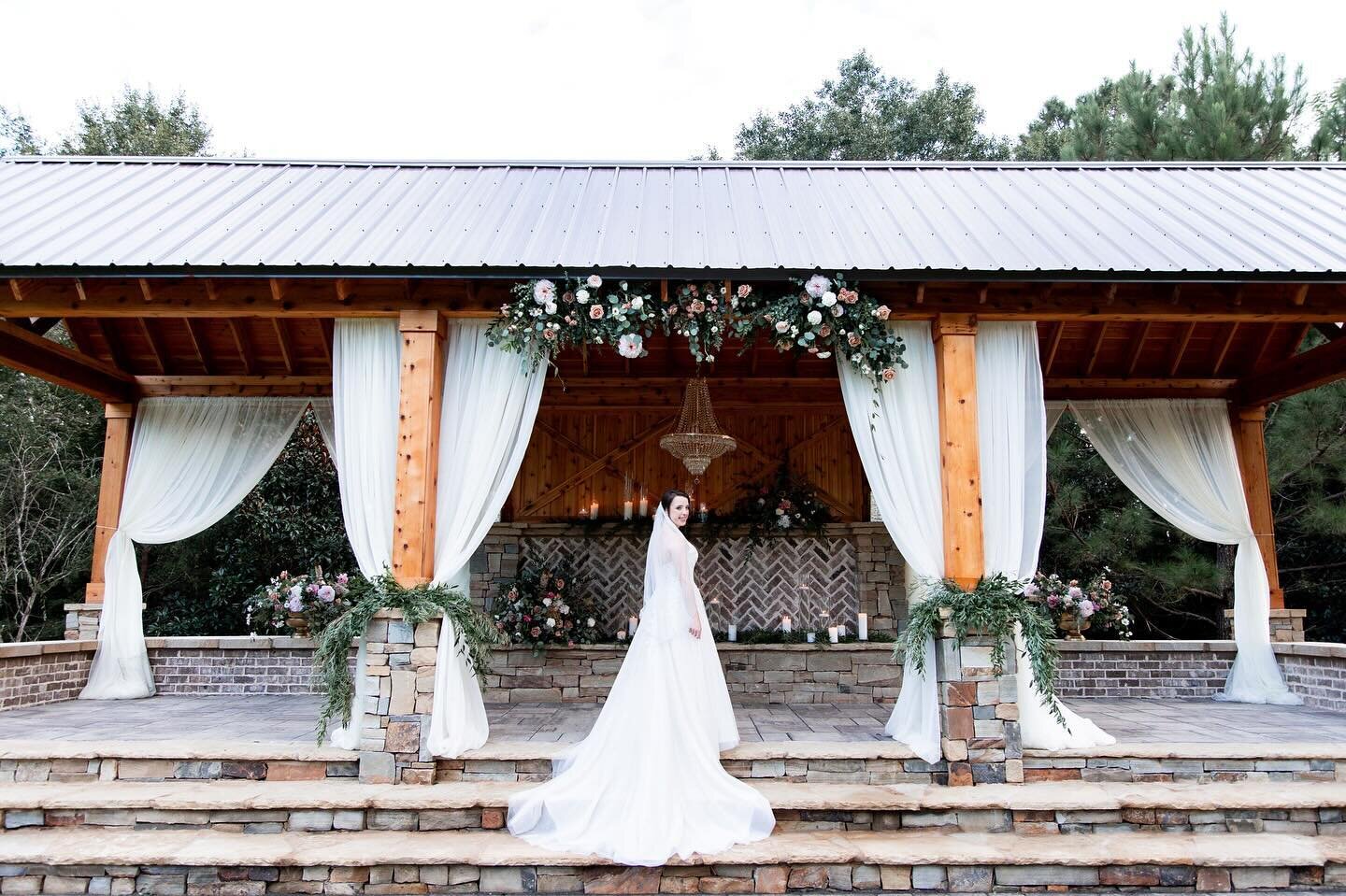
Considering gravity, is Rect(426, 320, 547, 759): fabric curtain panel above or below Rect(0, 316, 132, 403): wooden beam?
below

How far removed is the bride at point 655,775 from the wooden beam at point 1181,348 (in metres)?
5.44

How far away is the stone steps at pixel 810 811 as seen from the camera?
15.3 feet

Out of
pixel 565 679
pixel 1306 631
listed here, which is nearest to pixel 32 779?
pixel 565 679

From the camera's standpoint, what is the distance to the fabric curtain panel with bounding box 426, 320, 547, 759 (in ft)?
17.9

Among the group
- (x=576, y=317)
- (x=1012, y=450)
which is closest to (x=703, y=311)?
(x=576, y=317)

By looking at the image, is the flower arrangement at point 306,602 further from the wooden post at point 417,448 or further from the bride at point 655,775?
the bride at point 655,775

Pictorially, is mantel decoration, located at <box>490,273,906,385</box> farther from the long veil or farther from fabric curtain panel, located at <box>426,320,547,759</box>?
the long veil

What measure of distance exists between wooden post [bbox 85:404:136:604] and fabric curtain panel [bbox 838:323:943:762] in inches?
272

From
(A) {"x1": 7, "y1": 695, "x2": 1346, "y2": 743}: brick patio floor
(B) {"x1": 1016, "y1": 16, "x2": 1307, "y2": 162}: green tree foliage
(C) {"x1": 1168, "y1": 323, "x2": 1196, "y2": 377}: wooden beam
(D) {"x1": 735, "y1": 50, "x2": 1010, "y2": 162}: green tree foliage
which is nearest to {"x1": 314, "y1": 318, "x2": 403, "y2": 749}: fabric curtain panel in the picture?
(A) {"x1": 7, "y1": 695, "x2": 1346, "y2": 743}: brick patio floor

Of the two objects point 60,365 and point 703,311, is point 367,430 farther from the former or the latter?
point 60,365

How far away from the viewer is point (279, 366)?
8.22 meters

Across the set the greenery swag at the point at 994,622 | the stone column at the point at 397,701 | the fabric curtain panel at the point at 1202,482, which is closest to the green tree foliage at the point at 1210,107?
the fabric curtain panel at the point at 1202,482

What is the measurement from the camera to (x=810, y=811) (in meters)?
4.69

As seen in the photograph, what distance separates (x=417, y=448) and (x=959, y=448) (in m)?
3.49
